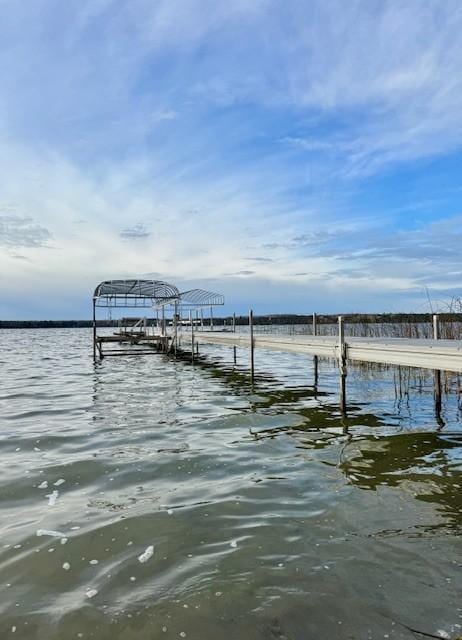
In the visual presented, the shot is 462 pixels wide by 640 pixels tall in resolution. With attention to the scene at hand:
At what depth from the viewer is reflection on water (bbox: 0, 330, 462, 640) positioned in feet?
10.9

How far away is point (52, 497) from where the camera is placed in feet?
18.6

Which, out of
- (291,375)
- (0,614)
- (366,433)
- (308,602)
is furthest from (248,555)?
(291,375)

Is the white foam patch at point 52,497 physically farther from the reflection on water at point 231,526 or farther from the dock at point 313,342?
the dock at point 313,342

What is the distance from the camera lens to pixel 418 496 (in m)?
5.48

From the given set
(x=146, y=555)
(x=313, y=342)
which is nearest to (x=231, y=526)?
(x=146, y=555)

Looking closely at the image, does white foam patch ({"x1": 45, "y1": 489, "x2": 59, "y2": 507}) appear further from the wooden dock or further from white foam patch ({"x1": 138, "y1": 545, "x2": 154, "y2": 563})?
the wooden dock

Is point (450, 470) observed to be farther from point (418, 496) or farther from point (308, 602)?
point (308, 602)

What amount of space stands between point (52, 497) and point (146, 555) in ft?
6.46

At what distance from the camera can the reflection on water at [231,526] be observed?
3.32 meters

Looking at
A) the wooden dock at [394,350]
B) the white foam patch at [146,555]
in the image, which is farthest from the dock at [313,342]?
the white foam patch at [146,555]

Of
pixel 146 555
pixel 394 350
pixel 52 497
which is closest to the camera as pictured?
pixel 146 555

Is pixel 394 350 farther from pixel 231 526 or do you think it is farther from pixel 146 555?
pixel 146 555

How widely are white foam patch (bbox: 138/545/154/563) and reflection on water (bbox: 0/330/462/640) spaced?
2cm

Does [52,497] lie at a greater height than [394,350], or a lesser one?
lesser
